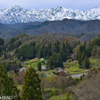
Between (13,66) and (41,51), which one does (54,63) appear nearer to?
(13,66)

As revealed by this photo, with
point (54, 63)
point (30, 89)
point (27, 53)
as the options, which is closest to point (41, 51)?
point (27, 53)

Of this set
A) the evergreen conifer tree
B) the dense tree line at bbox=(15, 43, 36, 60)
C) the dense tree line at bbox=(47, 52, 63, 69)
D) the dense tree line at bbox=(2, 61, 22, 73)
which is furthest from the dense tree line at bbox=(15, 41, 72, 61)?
the evergreen conifer tree

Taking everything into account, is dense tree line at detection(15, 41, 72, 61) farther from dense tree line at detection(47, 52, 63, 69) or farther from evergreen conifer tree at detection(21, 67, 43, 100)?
evergreen conifer tree at detection(21, 67, 43, 100)

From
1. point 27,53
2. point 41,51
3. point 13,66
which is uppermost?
point 41,51

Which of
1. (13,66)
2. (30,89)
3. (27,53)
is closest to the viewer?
(30,89)

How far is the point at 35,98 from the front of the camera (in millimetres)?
15367

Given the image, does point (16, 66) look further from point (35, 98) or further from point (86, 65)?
point (35, 98)

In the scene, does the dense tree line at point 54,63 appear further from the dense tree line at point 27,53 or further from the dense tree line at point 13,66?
the dense tree line at point 27,53

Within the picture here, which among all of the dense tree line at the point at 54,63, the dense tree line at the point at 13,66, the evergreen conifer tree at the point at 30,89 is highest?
the evergreen conifer tree at the point at 30,89

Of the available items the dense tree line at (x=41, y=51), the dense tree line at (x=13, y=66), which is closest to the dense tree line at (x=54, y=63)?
the dense tree line at (x=13, y=66)

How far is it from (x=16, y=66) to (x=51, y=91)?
43632 millimetres

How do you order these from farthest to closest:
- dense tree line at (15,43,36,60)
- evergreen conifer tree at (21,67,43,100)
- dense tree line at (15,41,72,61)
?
dense tree line at (15,43,36,60) < dense tree line at (15,41,72,61) < evergreen conifer tree at (21,67,43,100)

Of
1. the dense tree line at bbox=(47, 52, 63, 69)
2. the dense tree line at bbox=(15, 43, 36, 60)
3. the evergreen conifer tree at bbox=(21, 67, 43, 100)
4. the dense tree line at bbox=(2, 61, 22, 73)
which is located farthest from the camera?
the dense tree line at bbox=(15, 43, 36, 60)

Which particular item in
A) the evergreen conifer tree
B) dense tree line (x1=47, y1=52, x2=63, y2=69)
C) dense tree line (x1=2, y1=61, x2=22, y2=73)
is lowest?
dense tree line (x1=2, y1=61, x2=22, y2=73)
